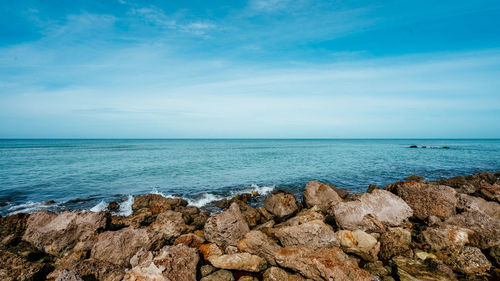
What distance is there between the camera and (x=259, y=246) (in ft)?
26.6

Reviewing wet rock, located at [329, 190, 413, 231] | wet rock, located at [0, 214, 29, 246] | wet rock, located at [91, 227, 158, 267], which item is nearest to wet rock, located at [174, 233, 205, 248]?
wet rock, located at [91, 227, 158, 267]

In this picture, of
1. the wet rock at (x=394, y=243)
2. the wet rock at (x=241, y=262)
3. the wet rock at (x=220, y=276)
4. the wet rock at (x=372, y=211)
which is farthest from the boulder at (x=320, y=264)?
the wet rock at (x=372, y=211)

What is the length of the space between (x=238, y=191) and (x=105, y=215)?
1196 centimetres

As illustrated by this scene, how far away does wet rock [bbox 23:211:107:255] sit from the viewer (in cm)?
918

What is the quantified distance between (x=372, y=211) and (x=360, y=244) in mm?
1979

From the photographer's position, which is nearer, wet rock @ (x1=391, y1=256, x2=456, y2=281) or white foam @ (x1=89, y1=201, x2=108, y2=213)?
wet rock @ (x1=391, y1=256, x2=456, y2=281)

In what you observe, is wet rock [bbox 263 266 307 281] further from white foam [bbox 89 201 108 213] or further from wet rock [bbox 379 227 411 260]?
white foam [bbox 89 201 108 213]

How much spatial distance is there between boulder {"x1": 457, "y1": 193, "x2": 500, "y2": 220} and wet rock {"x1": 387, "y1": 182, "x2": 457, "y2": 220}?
0.87 ft

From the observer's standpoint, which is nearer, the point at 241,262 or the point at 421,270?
the point at 421,270

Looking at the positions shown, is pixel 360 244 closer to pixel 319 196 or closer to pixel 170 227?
pixel 319 196

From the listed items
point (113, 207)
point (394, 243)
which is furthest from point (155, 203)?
point (394, 243)

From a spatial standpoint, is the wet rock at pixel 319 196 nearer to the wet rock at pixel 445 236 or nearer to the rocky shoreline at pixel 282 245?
the rocky shoreline at pixel 282 245

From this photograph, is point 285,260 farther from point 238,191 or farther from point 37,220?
point 238,191

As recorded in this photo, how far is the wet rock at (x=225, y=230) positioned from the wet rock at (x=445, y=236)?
6.46 m
